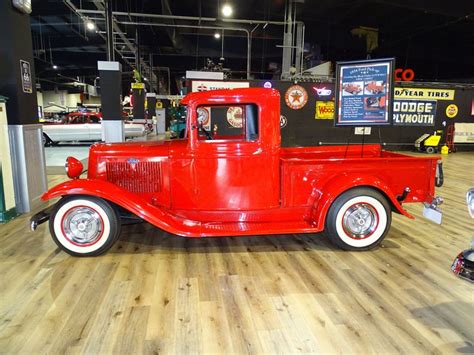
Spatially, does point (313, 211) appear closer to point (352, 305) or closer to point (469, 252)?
point (352, 305)

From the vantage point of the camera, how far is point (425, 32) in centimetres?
1514

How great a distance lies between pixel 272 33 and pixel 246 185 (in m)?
14.0

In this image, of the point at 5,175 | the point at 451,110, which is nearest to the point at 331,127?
the point at 451,110

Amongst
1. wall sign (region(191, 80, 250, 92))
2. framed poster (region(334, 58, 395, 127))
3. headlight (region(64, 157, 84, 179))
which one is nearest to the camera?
headlight (region(64, 157, 84, 179))

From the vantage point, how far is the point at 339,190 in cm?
355

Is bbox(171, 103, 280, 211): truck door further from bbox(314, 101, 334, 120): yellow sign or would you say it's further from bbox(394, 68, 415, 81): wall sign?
bbox(394, 68, 415, 81): wall sign

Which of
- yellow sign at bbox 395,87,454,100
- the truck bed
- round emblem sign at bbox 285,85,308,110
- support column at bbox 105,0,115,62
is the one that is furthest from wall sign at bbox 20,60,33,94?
yellow sign at bbox 395,87,454,100

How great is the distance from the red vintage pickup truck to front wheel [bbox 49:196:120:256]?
1 cm

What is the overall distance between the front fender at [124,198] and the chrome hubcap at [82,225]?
0.68 feet

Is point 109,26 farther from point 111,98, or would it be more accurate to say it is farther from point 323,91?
point 323,91

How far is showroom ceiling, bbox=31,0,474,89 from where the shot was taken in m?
12.1

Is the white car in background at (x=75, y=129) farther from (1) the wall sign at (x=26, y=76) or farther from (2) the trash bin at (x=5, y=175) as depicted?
(2) the trash bin at (x=5, y=175)

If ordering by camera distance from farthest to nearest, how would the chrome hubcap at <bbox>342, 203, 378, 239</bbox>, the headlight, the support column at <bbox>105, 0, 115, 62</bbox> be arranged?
the support column at <bbox>105, 0, 115, 62</bbox>, the headlight, the chrome hubcap at <bbox>342, 203, 378, 239</bbox>

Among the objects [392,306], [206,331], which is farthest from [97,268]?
[392,306]
